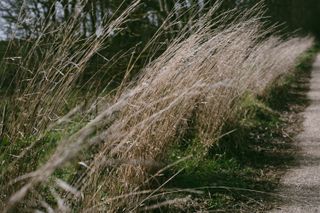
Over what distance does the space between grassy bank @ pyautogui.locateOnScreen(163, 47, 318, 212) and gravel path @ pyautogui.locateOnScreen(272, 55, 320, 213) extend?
3.8 inches

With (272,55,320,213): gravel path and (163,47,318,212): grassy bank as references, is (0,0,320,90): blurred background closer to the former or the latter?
(163,47,318,212): grassy bank

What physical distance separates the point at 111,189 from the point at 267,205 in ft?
4.49

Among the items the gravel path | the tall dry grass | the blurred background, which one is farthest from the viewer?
the gravel path

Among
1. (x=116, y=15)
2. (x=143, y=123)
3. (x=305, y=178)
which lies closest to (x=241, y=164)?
(x=305, y=178)

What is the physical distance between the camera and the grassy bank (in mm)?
3857

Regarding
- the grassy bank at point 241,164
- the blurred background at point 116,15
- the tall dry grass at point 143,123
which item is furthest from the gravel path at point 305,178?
the blurred background at point 116,15

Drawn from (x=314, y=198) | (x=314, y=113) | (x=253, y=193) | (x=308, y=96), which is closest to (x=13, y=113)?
(x=253, y=193)

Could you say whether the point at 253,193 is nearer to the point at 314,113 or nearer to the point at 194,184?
the point at 194,184

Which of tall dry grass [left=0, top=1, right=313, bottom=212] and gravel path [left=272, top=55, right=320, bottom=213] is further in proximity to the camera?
gravel path [left=272, top=55, right=320, bottom=213]

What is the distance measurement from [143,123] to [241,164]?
257 cm

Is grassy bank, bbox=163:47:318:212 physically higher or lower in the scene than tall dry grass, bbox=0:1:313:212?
lower

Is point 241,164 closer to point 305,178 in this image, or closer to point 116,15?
point 305,178

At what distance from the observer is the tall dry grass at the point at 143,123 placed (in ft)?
6.96

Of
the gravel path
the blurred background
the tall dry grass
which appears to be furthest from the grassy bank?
the blurred background
